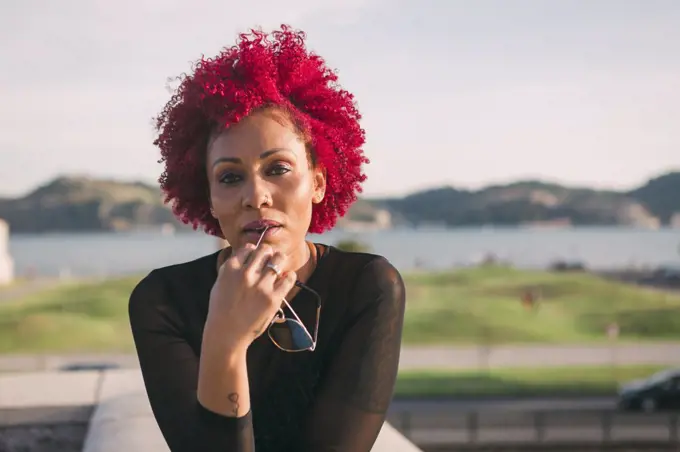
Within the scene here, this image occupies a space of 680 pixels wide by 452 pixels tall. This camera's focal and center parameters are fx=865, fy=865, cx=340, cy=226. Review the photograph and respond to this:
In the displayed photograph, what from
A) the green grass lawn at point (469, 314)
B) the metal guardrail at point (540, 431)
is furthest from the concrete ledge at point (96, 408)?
the green grass lawn at point (469, 314)

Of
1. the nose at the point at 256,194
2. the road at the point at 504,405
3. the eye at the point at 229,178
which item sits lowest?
the road at the point at 504,405

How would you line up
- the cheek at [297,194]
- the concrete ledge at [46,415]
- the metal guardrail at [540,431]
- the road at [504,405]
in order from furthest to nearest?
1. the road at [504,405]
2. the metal guardrail at [540,431]
3. the concrete ledge at [46,415]
4. the cheek at [297,194]

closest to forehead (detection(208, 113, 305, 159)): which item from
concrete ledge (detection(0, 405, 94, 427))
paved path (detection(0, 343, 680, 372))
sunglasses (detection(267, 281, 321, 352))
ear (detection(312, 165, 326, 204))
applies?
ear (detection(312, 165, 326, 204))

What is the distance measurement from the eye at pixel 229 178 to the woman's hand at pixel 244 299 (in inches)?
13.4

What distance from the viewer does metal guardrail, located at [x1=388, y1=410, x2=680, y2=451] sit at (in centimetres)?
1711

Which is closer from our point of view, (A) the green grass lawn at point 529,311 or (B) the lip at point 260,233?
(B) the lip at point 260,233

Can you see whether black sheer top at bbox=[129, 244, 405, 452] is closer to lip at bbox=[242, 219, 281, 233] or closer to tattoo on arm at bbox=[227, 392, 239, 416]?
tattoo on arm at bbox=[227, 392, 239, 416]

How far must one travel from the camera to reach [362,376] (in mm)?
2666

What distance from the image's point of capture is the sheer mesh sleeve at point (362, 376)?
2637 mm

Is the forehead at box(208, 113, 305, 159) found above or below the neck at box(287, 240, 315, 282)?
above

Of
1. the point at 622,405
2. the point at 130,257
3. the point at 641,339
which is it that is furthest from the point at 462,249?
the point at 622,405

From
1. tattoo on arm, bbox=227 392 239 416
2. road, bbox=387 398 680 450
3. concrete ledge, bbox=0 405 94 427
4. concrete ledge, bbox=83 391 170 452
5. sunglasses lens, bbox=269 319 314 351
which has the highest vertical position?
sunglasses lens, bbox=269 319 314 351

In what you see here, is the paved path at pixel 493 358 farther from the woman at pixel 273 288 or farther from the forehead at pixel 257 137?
the forehead at pixel 257 137

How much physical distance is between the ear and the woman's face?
0.37ft
